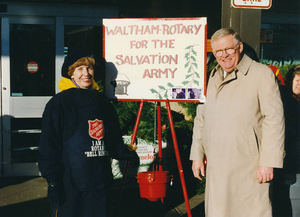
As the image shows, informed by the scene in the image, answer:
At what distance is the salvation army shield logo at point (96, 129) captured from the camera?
8.96 feet

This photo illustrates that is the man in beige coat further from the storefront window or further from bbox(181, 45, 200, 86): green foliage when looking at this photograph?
the storefront window

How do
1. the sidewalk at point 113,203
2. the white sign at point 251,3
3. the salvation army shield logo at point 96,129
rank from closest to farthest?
1. the salvation army shield logo at point 96,129
2. the white sign at point 251,3
3. the sidewalk at point 113,203

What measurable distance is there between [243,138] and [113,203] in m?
2.58

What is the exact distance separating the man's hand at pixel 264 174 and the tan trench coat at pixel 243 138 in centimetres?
4

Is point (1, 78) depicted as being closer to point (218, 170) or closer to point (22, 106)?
point (22, 106)

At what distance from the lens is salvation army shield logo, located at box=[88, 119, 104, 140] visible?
273cm

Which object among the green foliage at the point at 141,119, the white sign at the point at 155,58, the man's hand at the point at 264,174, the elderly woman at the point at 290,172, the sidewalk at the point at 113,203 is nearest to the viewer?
the man's hand at the point at 264,174

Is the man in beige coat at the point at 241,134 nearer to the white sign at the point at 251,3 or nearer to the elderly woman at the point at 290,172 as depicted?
the elderly woman at the point at 290,172

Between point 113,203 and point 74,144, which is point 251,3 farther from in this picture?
point 113,203

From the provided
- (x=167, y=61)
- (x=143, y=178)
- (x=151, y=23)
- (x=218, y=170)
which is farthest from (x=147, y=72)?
(x=218, y=170)

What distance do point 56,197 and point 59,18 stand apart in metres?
3.96

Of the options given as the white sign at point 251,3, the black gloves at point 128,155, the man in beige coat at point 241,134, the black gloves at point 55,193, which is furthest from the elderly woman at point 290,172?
the black gloves at point 55,193

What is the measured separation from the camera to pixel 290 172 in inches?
119

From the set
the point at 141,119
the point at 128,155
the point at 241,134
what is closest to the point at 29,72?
the point at 141,119
